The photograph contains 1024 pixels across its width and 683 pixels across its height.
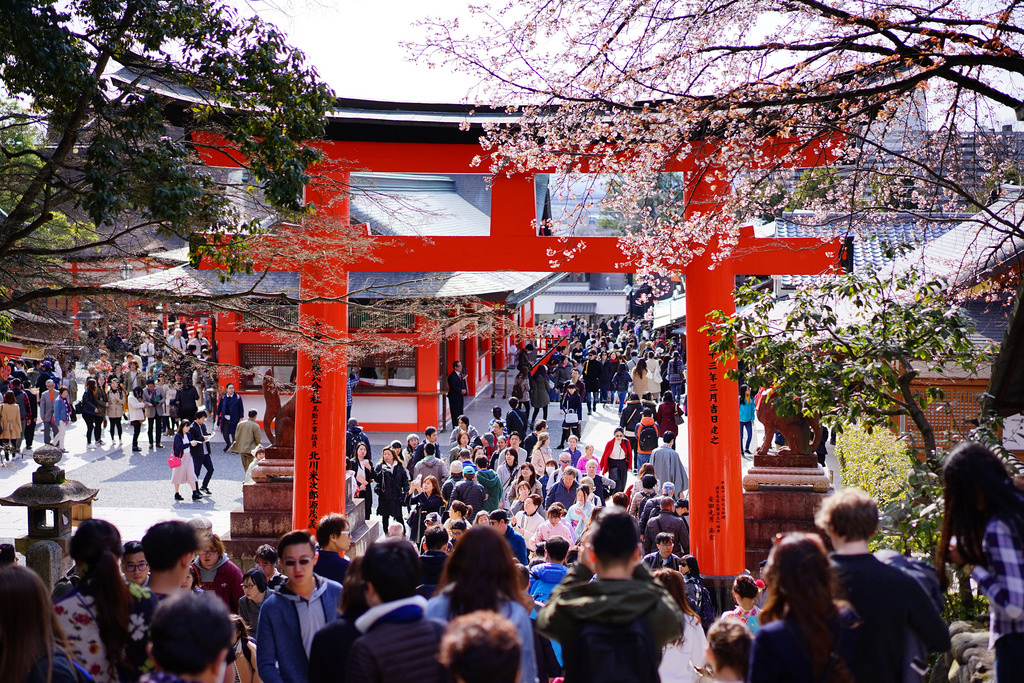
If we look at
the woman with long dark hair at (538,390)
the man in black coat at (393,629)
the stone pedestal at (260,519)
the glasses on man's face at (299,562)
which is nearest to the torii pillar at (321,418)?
the stone pedestal at (260,519)

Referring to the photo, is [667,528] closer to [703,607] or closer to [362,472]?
[703,607]

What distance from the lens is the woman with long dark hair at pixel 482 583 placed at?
11.0 feet

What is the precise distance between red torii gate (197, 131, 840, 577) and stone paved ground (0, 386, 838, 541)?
344 cm

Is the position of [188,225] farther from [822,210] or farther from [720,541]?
[720,541]

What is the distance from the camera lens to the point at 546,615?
3.38 m

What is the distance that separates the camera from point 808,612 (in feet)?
9.99

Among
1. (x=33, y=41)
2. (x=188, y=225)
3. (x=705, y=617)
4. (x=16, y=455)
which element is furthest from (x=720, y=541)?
(x=16, y=455)

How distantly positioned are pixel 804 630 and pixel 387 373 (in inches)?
712

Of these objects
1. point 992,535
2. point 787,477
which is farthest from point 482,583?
point 787,477

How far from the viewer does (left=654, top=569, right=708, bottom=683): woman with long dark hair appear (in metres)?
5.10

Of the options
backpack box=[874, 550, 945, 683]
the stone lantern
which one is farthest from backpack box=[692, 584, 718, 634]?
the stone lantern

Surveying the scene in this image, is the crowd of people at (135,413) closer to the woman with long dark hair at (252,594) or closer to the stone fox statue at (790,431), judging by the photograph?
the stone fox statue at (790,431)

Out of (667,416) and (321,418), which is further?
(667,416)

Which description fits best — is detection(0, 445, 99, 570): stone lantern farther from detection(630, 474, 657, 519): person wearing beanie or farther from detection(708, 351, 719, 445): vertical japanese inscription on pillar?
detection(708, 351, 719, 445): vertical japanese inscription on pillar
